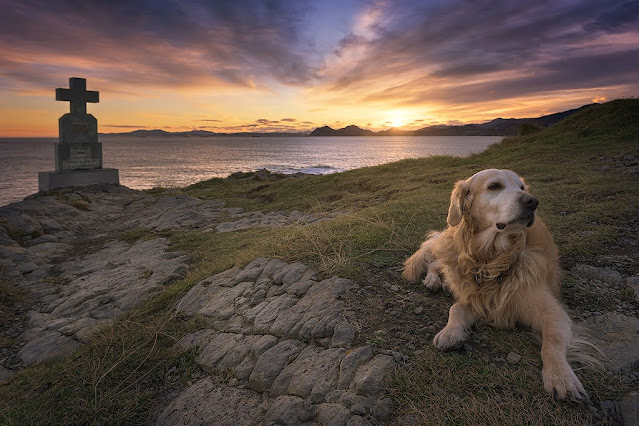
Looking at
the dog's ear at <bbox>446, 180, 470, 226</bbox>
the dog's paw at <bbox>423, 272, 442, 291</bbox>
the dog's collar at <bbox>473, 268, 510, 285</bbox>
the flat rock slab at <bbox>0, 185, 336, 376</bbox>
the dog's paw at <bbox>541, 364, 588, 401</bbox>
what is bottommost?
the flat rock slab at <bbox>0, 185, 336, 376</bbox>

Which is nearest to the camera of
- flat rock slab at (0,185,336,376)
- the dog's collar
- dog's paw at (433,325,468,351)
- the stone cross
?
dog's paw at (433,325,468,351)

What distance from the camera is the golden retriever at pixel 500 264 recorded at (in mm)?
3416

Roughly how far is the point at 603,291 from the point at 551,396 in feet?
7.11

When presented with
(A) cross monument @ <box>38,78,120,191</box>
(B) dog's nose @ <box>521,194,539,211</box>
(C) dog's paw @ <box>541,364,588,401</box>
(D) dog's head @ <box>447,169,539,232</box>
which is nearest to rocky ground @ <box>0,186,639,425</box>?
(C) dog's paw @ <box>541,364,588,401</box>

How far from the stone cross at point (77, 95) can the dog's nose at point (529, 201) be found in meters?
22.2

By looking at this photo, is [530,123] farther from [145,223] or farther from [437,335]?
[437,335]

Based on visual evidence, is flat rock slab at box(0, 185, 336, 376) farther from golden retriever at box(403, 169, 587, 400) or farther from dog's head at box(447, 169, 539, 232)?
dog's head at box(447, 169, 539, 232)

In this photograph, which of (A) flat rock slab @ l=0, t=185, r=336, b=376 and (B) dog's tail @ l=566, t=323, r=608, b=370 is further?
(A) flat rock slab @ l=0, t=185, r=336, b=376

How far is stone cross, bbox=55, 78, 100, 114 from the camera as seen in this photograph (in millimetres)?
19141

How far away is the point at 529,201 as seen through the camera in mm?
3453

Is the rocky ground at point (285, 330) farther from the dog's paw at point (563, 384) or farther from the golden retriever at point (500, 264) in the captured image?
the golden retriever at point (500, 264)

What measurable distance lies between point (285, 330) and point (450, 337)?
1690 millimetres

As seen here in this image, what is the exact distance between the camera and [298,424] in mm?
2963

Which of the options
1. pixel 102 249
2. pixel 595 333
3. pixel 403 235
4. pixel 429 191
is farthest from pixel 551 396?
pixel 102 249
